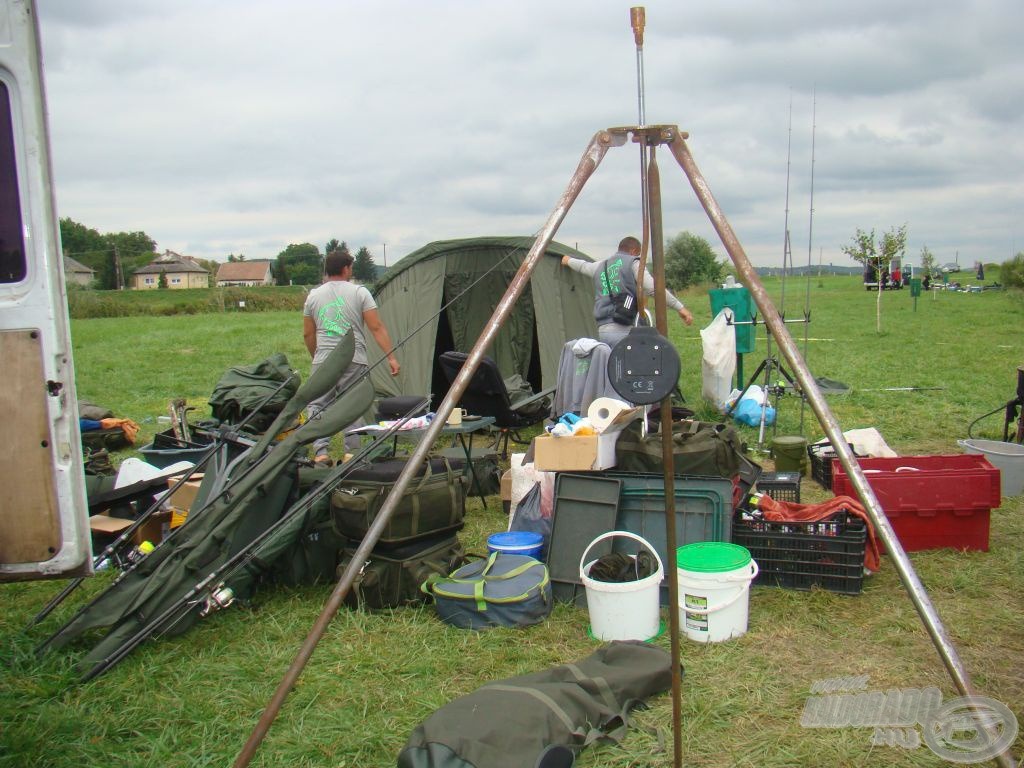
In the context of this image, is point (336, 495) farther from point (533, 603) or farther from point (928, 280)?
point (928, 280)

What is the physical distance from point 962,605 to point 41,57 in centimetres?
421

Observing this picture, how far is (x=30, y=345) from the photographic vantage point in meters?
Answer: 2.47

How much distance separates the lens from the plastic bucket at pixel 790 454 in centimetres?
594

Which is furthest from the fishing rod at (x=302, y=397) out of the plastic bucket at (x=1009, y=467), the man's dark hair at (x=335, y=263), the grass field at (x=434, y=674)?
the plastic bucket at (x=1009, y=467)

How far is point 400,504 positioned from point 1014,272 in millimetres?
34543

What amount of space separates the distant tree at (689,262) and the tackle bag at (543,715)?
→ 40.2 metres

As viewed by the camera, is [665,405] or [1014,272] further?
[1014,272]

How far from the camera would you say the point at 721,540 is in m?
3.84

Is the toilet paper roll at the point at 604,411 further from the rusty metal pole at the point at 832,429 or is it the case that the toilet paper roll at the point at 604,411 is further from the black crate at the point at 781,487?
the rusty metal pole at the point at 832,429

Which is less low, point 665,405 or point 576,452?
point 665,405

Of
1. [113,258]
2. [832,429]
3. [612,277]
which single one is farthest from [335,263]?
[113,258]

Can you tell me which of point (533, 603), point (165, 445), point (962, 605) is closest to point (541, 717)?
point (533, 603)

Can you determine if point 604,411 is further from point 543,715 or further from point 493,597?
point 543,715

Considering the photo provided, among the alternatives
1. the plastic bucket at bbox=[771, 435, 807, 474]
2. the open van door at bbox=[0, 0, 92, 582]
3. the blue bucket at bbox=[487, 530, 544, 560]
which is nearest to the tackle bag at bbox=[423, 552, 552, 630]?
the blue bucket at bbox=[487, 530, 544, 560]
